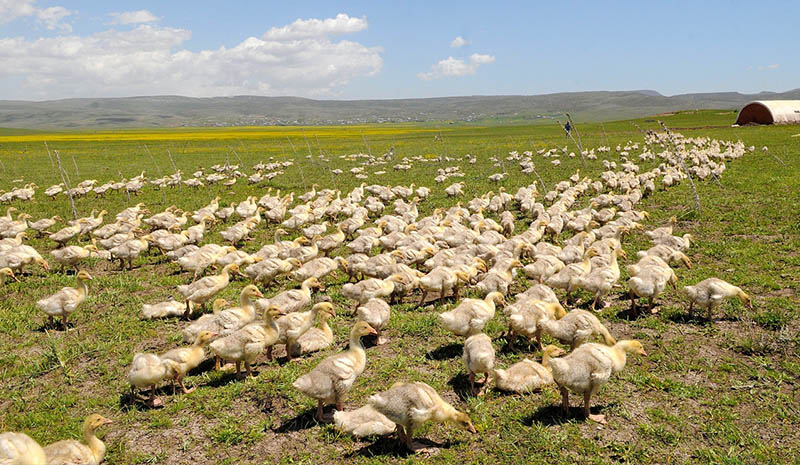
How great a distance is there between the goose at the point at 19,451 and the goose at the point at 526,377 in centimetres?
636

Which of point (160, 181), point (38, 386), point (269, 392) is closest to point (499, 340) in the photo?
point (269, 392)

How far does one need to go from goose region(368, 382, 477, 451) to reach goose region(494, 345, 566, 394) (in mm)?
1542

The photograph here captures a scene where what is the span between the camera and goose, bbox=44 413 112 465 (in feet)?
20.0

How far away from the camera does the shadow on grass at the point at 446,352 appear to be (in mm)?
9367

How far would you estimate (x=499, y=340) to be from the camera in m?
9.91

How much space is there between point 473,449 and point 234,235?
12625 mm

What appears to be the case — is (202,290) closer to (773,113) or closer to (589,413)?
(589,413)

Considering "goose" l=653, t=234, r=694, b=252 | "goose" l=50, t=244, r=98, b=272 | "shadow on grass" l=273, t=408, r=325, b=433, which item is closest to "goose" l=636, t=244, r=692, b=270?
"goose" l=653, t=234, r=694, b=252

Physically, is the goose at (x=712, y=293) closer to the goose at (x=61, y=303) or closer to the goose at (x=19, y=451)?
the goose at (x=19, y=451)

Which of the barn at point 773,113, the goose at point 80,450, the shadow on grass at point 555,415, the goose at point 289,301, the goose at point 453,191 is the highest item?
the barn at point 773,113

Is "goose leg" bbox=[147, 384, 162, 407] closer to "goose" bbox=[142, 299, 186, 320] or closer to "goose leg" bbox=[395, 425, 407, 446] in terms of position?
"goose" bbox=[142, 299, 186, 320]

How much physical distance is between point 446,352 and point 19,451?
667cm

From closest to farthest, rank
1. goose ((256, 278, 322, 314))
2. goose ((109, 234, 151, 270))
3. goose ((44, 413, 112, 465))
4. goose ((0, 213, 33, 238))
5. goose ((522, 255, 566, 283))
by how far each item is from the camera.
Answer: goose ((44, 413, 112, 465)) → goose ((256, 278, 322, 314)) → goose ((522, 255, 566, 283)) → goose ((109, 234, 151, 270)) → goose ((0, 213, 33, 238))

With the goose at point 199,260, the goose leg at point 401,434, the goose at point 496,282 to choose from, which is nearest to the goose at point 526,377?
the goose leg at point 401,434
